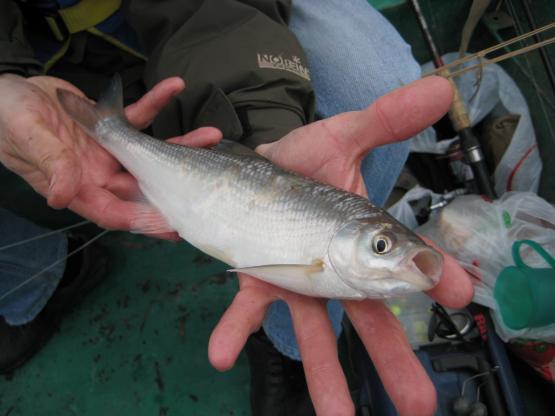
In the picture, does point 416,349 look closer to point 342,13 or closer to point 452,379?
point 452,379

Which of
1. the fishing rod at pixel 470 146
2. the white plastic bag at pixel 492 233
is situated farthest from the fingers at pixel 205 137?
the fishing rod at pixel 470 146

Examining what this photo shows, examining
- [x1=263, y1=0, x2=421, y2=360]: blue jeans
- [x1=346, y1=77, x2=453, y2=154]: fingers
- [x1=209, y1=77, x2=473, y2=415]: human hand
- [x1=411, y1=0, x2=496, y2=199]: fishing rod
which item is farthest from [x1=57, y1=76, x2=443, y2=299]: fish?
[x1=411, y1=0, x2=496, y2=199]: fishing rod

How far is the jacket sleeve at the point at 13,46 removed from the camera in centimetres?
145

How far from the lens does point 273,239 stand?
1.12m

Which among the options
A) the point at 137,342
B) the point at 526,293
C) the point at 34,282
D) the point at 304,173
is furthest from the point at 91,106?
the point at 526,293

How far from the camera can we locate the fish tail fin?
57.1 inches

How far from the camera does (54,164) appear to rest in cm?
113

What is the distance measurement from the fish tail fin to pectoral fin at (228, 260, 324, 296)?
33.9 inches

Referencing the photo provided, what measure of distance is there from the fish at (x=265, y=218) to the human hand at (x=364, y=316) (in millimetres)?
103

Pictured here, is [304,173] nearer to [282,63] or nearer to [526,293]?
[282,63]

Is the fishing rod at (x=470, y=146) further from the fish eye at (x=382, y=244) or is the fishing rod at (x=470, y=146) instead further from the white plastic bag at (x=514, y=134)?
the fish eye at (x=382, y=244)

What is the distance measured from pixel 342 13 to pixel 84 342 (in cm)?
216

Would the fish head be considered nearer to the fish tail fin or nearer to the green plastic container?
the green plastic container

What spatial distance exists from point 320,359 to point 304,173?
59cm
